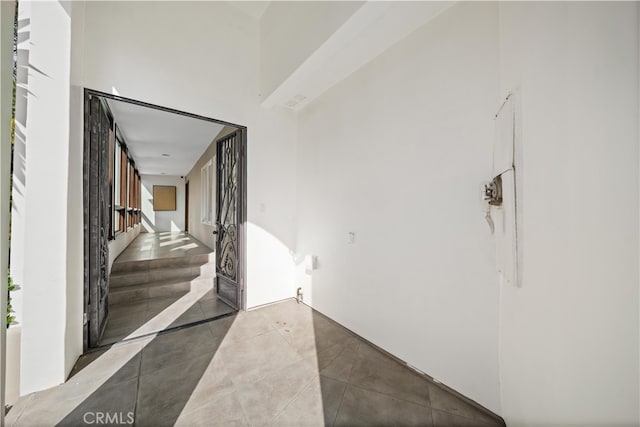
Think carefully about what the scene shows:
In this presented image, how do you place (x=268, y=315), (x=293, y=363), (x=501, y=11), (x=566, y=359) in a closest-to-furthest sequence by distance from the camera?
(x=566, y=359) < (x=501, y=11) < (x=293, y=363) < (x=268, y=315)

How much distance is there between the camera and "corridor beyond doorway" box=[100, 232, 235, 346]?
8.38 feet

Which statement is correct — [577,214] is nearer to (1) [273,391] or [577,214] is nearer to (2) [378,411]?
(2) [378,411]

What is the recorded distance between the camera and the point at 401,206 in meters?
1.99

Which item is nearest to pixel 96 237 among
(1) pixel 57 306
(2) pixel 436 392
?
(1) pixel 57 306

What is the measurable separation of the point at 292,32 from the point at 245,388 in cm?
306

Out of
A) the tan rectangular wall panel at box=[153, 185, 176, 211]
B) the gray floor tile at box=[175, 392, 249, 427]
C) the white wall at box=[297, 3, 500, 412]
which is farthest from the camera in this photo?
the tan rectangular wall panel at box=[153, 185, 176, 211]

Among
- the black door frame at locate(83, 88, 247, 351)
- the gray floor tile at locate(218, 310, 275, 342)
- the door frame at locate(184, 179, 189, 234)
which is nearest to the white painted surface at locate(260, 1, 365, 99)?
the black door frame at locate(83, 88, 247, 351)

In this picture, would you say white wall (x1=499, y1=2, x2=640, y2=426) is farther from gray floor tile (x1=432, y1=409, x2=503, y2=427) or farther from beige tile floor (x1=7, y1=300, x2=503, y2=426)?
beige tile floor (x1=7, y1=300, x2=503, y2=426)

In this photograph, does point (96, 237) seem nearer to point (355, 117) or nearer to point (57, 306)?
point (57, 306)

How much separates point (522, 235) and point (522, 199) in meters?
0.17

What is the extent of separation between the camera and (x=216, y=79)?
2688 mm

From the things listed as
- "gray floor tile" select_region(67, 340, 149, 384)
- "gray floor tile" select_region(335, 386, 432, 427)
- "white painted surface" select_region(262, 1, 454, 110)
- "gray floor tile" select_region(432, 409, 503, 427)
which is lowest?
"gray floor tile" select_region(432, 409, 503, 427)

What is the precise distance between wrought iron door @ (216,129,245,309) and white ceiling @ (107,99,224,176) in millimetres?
581

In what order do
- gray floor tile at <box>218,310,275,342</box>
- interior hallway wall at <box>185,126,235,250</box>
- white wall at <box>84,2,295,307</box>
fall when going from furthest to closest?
interior hallway wall at <box>185,126,235,250</box>
gray floor tile at <box>218,310,275,342</box>
white wall at <box>84,2,295,307</box>
